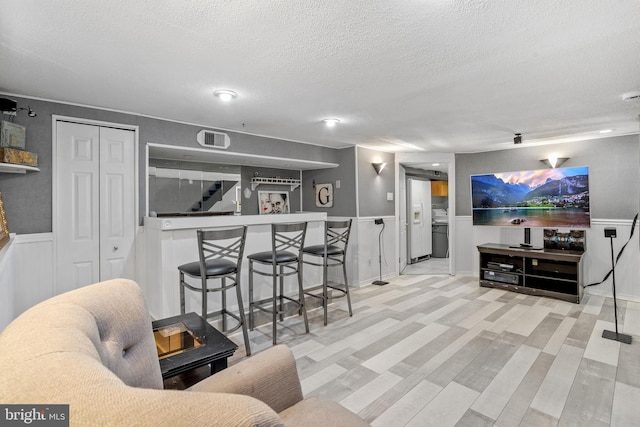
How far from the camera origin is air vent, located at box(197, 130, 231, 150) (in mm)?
3720

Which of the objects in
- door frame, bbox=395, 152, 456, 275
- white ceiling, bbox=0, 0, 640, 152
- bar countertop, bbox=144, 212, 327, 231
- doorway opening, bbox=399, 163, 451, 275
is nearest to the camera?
white ceiling, bbox=0, 0, 640, 152

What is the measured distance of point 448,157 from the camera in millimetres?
5613

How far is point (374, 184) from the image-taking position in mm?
5270

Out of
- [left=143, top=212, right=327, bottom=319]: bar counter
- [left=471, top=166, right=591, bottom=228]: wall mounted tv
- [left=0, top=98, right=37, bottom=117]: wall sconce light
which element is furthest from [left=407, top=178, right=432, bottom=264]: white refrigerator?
[left=0, top=98, right=37, bottom=117]: wall sconce light

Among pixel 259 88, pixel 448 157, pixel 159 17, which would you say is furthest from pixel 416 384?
pixel 448 157

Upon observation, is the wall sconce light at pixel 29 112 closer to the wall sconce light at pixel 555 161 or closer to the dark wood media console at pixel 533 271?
the dark wood media console at pixel 533 271

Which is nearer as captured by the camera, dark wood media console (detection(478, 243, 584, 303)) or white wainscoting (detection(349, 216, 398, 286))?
dark wood media console (detection(478, 243, 584, 303))

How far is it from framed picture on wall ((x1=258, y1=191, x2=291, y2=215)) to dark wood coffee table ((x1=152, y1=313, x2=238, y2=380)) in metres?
3.31

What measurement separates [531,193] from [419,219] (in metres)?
2.38

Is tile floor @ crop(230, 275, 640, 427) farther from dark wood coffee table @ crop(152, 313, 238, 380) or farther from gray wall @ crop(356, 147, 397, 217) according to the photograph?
gray wall @ crop(356, 147, 397, 217)

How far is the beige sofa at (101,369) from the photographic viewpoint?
43cm

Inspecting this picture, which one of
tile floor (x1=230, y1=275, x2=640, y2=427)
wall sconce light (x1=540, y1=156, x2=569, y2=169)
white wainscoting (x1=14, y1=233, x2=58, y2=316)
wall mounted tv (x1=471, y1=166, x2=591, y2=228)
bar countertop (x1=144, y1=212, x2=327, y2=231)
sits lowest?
tile floor (x1=230, y1=275, x2=640, y2=427)

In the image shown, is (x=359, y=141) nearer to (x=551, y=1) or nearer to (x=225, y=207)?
(x=225, y=207)

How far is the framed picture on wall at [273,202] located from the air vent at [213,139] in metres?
1.35
